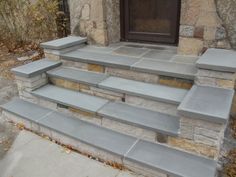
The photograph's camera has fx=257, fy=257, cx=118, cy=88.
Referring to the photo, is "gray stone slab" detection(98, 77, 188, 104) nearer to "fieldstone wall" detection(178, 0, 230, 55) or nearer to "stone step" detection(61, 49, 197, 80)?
"stone step" detection(61, 49, 197, 80)

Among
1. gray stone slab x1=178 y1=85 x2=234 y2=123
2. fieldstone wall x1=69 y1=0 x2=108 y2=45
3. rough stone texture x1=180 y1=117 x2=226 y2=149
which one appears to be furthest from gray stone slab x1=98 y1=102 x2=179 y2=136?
fieldstone wall x1=69 y1=0 x2=108 y2=45

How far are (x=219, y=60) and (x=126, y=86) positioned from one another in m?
0.92

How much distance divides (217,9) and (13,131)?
2.53m

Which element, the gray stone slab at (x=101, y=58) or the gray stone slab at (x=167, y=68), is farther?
the gray stone slab at (x=101, y=58)

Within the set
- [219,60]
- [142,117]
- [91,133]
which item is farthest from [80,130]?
[219,60]

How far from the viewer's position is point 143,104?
8.41 feet

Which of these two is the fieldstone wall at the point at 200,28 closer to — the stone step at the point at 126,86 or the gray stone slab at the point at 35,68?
the stone step at the point at 126,86

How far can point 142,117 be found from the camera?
2.40 meters

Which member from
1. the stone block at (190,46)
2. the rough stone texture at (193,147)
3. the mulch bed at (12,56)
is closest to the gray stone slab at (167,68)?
the stone block at (190,46)

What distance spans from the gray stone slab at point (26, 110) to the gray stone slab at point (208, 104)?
1.57 meters

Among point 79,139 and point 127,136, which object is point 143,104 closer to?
point 127,136

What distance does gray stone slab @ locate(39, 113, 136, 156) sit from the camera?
2.28 m

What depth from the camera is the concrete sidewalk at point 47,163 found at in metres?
2.18

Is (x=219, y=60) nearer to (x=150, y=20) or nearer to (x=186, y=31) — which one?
(x=186, y=31)
